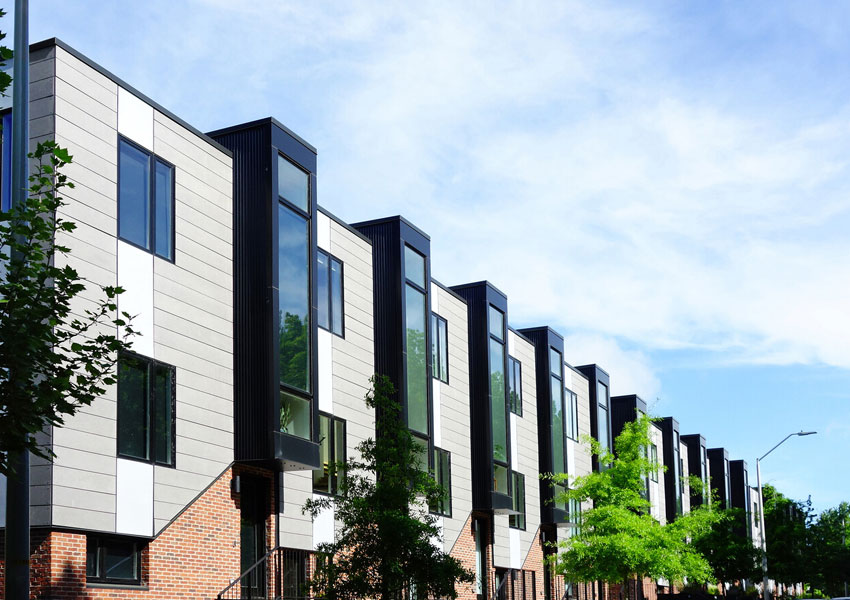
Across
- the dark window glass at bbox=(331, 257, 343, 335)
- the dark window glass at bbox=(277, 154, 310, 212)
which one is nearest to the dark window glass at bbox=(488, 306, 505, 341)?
the dark window glass at bbox=(331, 257, 343, 335)

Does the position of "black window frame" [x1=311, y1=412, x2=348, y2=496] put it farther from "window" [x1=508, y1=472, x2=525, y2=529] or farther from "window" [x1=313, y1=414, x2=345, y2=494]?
"window" [x1=508, y1=472, x2=525, y2=529]

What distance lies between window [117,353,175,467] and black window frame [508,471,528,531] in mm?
21130

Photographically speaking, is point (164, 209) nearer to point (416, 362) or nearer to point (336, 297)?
point (336, 297)

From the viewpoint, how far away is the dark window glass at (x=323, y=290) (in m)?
27.7

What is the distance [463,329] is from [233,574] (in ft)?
54.6

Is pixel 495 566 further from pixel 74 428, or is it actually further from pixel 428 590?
pixel 74 428

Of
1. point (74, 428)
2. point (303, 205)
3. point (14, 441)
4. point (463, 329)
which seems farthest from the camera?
point (463, 329)

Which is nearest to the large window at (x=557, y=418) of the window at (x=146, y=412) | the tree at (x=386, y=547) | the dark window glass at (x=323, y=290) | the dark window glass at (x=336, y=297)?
the dark window glass at (x=336, y=297)

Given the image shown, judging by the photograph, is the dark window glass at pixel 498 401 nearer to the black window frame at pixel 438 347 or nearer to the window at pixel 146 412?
the black window frame at pixel 438 347

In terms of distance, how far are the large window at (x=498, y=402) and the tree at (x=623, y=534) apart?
256 cm

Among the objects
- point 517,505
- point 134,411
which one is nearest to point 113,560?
point 134,411

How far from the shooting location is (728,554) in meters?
65.2

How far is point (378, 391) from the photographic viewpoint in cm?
2306

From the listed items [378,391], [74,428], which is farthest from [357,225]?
[74,428]
